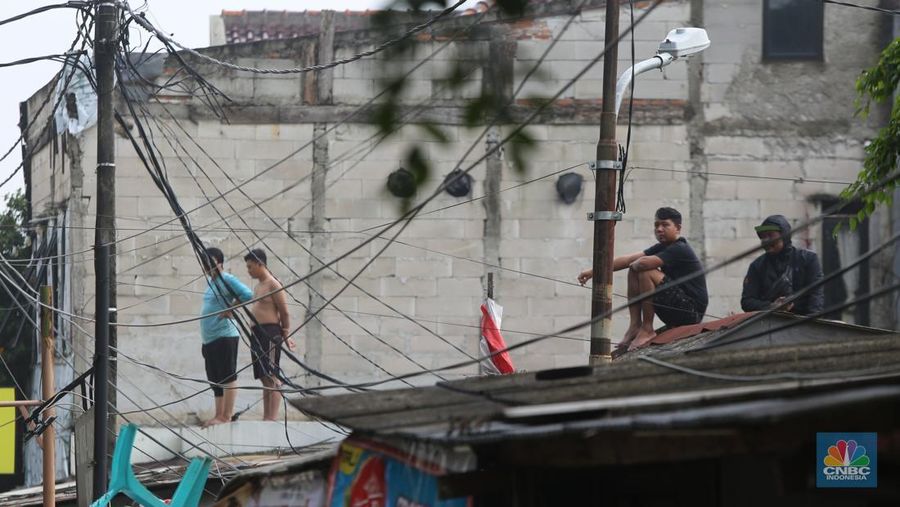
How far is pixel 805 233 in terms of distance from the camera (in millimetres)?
18562

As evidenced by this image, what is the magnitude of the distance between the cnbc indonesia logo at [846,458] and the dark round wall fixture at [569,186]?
13684 millimetres

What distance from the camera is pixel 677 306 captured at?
42.8ft

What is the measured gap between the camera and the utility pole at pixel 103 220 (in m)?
13.7

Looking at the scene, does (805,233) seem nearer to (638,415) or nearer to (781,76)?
(781,76)

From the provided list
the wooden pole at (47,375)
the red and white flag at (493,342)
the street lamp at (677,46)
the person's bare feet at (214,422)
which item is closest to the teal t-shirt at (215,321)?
the person's bare feet at (214,422)

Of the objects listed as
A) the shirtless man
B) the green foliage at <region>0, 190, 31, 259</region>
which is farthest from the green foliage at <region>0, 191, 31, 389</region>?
the shirtless man

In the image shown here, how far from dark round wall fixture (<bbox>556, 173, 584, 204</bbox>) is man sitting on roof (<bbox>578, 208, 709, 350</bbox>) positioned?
519 cm

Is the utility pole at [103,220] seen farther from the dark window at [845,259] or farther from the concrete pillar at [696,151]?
the dark window at [845,259]

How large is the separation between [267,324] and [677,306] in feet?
21.4

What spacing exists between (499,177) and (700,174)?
9.36ft

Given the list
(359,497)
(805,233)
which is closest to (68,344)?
(805,233)

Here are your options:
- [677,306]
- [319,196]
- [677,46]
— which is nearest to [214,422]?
[319,196]

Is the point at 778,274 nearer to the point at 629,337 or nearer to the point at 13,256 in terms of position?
the point at 629,337

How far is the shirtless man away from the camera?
16.7 meters
